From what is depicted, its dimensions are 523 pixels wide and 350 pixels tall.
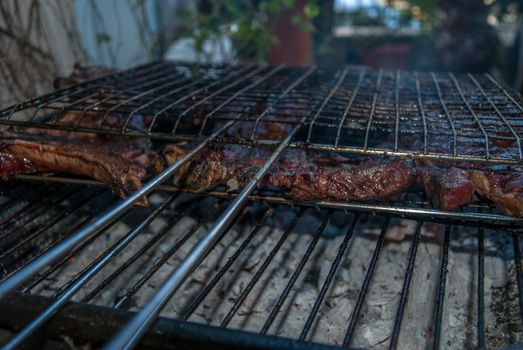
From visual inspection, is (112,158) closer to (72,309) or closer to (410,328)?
(72,309)

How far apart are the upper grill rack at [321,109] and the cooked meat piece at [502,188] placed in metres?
0.08

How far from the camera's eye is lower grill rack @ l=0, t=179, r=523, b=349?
67.1 inches

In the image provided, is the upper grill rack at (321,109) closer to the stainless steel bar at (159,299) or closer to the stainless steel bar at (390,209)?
the stainless steel bar at (390,209)

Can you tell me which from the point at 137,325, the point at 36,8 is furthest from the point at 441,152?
the point at 36,8

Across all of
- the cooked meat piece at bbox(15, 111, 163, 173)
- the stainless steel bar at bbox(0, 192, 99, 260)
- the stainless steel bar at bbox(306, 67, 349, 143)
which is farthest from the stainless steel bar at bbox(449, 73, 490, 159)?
the stainless steel bar at bbox(0, 192, 99, 260)

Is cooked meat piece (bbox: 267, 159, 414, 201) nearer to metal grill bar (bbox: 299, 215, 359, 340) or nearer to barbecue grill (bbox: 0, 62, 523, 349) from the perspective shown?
barbecue grill (bbox: 0, 62, 523, 349)

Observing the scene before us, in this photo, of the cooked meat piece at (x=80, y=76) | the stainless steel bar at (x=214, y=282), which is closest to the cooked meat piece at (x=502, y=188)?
the stainless steel bar at (x=214, y=282)

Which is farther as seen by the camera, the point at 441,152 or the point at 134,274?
the point at 134,274

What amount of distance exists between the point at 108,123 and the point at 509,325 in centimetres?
231

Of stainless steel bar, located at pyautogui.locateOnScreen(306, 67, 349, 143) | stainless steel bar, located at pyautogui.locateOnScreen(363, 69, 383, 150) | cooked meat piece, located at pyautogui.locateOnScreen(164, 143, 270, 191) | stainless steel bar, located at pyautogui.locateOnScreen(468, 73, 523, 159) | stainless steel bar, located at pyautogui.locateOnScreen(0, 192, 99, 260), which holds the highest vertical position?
stainless steel bar, located at pyautogui.locateOnScreen(306, 67, 349, 143)

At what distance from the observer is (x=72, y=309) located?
1.16 metres

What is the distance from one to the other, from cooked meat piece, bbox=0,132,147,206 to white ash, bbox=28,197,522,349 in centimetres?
53

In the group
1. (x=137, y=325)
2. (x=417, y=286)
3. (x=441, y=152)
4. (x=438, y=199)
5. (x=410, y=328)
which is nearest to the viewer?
(x=137, y=325)

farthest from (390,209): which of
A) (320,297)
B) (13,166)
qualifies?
(13,166)
